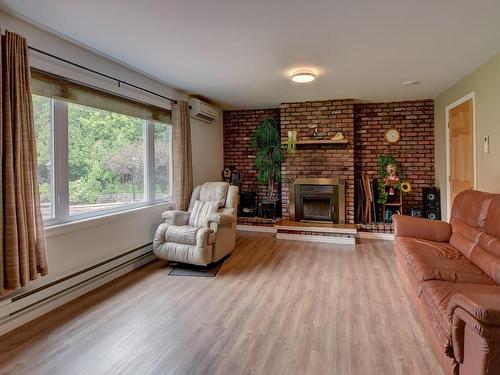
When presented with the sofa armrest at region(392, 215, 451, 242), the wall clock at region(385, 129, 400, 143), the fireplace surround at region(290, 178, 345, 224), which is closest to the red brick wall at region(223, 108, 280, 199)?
the fireplace surround at region(290, 178, 345, 224)

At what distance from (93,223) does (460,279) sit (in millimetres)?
3164

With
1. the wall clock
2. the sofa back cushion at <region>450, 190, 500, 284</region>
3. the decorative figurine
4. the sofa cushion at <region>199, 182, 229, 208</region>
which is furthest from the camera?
the wall clock

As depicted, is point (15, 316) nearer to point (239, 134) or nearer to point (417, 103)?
point (239, 134)

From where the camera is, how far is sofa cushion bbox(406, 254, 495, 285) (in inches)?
83.0

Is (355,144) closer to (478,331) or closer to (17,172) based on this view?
(478,331)

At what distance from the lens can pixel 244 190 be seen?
6.46 m

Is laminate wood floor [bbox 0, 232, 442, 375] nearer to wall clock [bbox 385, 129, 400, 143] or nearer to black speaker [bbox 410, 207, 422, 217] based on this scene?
black speaker [bbox 410, 207, 422, 217]

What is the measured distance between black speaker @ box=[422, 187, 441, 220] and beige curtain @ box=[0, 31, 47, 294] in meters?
5.29

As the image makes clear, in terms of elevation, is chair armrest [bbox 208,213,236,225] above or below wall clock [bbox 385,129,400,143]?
below

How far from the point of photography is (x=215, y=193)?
4285 mm

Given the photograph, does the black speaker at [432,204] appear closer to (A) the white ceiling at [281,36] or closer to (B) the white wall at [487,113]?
(B) the white wall at [487,113]

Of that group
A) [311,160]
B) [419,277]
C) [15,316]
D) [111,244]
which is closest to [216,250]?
[111,244]

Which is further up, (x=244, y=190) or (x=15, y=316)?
(x=244, y=190)

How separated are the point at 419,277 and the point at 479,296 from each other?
0.91 metres
